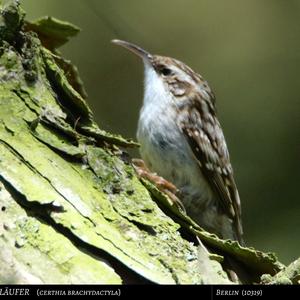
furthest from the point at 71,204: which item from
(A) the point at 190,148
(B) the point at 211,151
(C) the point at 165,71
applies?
(C) the point at 165,71

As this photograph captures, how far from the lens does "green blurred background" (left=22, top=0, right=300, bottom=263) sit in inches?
182

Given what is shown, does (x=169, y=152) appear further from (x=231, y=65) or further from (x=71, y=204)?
(x=231, y=65)

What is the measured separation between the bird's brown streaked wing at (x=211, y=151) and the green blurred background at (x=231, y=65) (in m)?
0.86

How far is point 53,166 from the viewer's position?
2.23m

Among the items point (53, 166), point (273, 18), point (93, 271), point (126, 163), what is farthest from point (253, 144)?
point (93, 271)

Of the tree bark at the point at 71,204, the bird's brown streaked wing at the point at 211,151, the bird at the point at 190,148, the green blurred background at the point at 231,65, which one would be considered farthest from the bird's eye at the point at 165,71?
the tree bark at the point at 71,204

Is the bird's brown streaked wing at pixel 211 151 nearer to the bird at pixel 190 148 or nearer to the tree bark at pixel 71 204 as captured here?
the bird at pixel 190 148

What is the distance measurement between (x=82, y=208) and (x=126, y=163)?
1.30 ft

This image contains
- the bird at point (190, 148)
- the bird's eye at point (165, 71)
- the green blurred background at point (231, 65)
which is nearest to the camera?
the bird at point (190, 148)

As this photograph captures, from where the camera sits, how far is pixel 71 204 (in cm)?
210

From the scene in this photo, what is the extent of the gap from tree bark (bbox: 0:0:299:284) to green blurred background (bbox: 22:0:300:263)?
200 centimetres

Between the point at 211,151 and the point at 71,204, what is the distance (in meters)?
1.57

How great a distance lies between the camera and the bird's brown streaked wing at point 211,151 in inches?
135
